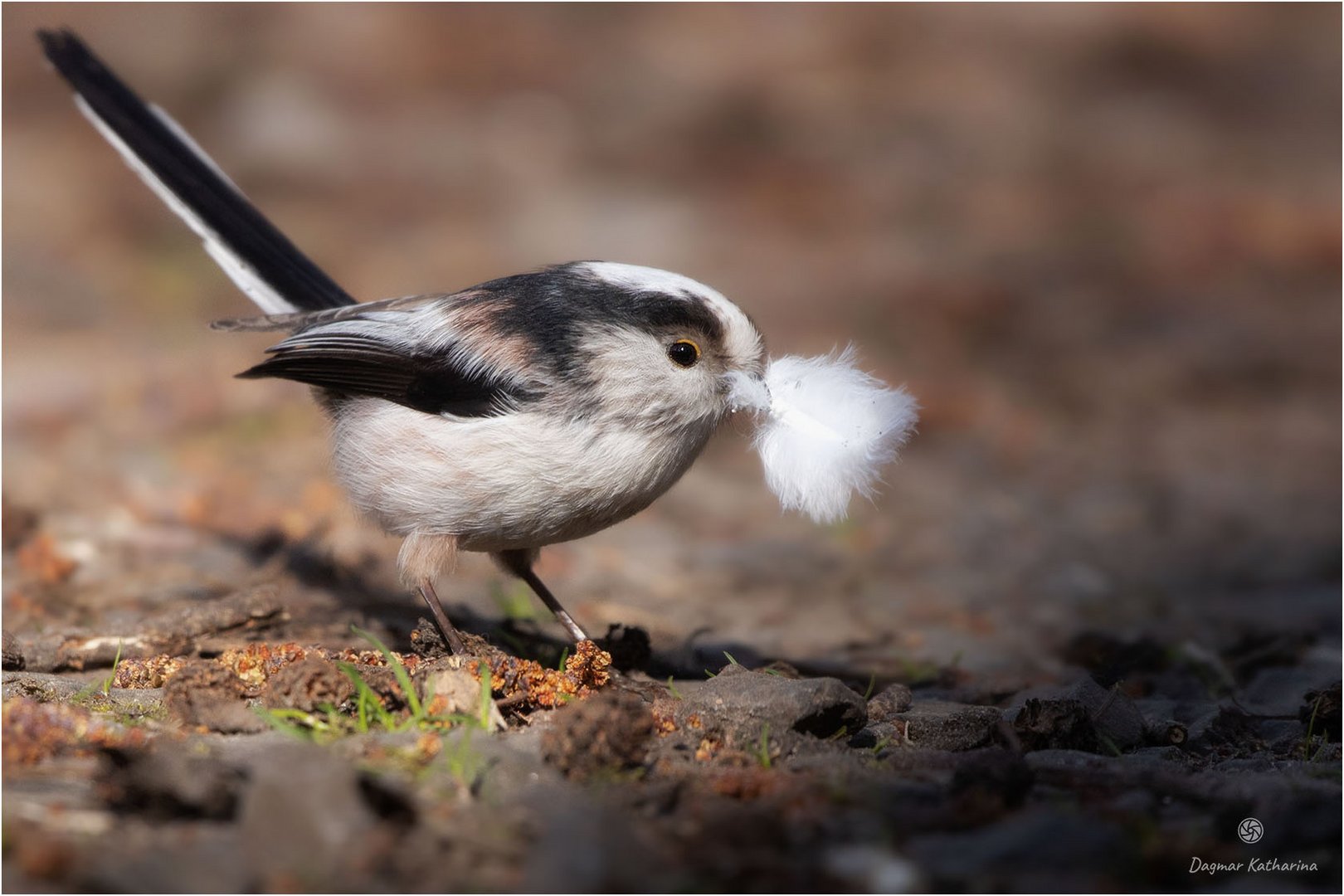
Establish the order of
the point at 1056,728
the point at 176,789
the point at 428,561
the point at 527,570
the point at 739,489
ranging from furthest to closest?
the point at 739,489, the point at 527,570, the point at 428,561, the point at 1056,728, the point at 176,789

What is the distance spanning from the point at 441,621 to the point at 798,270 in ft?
24.9

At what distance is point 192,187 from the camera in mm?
5008

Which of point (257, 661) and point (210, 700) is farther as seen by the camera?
point (257, 661)

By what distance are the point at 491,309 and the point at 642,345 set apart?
61 cm

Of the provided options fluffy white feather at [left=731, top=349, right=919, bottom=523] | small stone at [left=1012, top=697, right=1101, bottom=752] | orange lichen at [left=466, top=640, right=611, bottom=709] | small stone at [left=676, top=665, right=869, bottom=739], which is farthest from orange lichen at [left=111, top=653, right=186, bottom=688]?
small stone at [left=1012, top=697, right=1101, bottom=752]

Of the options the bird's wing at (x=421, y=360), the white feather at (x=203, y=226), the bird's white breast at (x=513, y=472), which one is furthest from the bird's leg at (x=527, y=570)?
the white feather at (x=203, y=226)

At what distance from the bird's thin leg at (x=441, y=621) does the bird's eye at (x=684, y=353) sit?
1195 millimetres

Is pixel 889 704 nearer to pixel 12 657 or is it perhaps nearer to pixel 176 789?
pixel 176 789

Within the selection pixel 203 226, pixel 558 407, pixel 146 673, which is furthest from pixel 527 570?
pixel 203 226

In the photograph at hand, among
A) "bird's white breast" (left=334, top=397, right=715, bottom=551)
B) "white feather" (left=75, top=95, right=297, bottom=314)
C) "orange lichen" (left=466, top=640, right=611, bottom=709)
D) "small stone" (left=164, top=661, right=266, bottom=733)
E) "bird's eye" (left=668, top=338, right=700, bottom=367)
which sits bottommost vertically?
"small stone" (left=164, top=661, right=266, bottom=733)

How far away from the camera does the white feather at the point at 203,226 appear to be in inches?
197

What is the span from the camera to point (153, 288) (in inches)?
393

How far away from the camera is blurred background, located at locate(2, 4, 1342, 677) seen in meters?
6.18

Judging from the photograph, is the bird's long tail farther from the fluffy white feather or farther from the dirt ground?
the fluffy white feather
